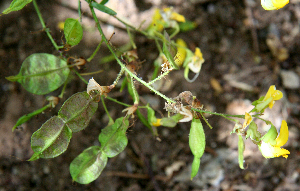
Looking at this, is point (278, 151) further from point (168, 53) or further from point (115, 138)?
point (115, 138)

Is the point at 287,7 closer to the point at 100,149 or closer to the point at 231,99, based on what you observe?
the point at 231,99

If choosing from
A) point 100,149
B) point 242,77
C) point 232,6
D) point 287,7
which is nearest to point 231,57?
point 242,77

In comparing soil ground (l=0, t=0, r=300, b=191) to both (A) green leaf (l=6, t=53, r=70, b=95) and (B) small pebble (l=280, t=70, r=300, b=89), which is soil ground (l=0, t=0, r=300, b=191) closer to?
(B) small pebble (l=280, t=70, r=300, b=89)

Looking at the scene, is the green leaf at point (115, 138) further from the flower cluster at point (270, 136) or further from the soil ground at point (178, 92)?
the soil ground at point (178, 92)

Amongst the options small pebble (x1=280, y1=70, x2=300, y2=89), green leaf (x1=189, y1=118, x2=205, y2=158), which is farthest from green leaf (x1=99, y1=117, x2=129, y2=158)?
small pebble (x1=280, y1=70, x2=300, y2=89)

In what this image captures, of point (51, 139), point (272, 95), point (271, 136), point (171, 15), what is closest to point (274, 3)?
point (272, 95)

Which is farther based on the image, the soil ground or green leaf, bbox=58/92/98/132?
the soil ground
